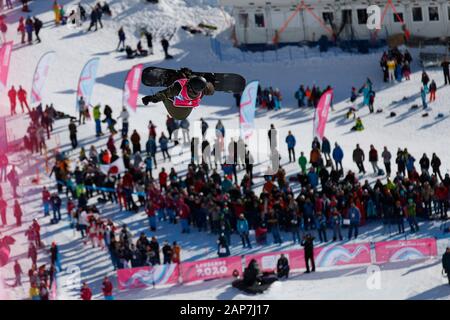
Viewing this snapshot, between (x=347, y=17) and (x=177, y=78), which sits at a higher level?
(x=177, y=78)

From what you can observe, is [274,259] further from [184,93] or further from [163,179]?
[184,93]

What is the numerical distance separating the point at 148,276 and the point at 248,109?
9206mm

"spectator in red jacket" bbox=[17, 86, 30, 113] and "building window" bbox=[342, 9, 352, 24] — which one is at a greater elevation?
"building window" bbox=[342, 9, 352, 24]

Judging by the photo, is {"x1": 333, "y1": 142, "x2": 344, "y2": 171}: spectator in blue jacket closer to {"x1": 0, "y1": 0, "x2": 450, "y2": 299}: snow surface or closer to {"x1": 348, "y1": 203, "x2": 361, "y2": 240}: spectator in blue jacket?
{"x1": 0, "y1": 0, "x2": 450, "y2": 299}: snow surface

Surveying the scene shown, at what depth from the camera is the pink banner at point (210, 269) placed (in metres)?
50.7

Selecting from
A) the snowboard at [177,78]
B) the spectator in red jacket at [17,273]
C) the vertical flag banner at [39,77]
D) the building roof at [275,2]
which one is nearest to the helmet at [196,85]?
the snowboard at [177,78]

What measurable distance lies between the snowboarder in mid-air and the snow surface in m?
19.6

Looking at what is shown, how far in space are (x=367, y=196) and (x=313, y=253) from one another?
3.32 meters

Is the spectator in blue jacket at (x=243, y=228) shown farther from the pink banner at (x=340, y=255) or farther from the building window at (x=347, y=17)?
the building window at (x=347, y=17)

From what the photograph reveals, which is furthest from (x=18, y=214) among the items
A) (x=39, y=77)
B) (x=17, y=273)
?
(x=39, y=77)

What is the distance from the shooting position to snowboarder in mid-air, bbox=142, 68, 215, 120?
96.3 feet

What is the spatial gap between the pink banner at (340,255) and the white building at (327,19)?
23752mm

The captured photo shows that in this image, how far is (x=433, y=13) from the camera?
72.9 m

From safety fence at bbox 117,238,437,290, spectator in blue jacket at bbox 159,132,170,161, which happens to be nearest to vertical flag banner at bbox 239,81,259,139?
spectator in blue jacket at bbox 159,132,170,161
